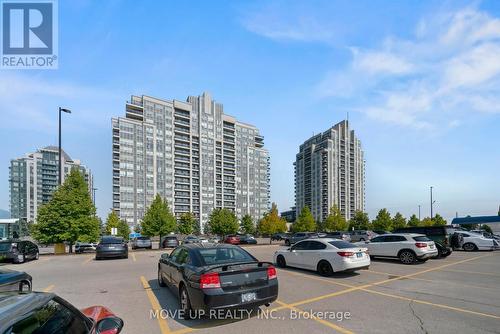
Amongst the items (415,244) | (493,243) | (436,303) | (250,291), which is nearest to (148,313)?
(250,291)

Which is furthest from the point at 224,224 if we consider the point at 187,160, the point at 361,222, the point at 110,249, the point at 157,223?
the point at 187,160

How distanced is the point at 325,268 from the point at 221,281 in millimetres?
7053

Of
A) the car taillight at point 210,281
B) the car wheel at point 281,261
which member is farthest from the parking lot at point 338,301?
the car wheel at point 281,261

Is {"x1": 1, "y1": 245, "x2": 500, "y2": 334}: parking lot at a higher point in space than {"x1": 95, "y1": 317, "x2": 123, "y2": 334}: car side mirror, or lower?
lower

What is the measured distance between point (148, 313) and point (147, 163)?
107 m

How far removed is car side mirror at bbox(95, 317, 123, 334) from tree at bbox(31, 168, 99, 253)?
24.6m

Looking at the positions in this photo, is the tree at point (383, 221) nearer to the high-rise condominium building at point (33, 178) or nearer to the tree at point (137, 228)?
the tree at point (137, 228)

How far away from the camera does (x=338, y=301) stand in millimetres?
7863

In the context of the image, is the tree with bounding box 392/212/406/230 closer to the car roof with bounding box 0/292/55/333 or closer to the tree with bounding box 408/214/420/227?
the tree with bounding box 408/214/420/227

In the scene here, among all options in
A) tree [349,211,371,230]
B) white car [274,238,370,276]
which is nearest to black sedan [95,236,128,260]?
white car [274,238,370,276]

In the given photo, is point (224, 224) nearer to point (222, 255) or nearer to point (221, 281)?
point (222, 255)

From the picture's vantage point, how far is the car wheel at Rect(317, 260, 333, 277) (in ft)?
38.7

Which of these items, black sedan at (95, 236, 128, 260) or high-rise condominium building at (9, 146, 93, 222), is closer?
black sedan at (95, 236, 128, 260)

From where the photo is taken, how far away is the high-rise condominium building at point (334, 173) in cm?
15275
